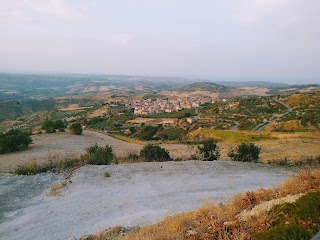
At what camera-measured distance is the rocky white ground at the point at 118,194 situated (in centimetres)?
898

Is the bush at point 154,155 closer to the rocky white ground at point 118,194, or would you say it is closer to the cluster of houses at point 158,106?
the rocky white ground at point 118,194

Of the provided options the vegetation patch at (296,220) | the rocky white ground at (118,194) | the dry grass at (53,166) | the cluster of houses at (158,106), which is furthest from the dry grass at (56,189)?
the cluster of houses at (158,106)

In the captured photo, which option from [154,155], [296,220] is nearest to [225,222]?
[296,220]

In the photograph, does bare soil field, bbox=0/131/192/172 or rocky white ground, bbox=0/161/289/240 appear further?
bare soil field, bbox=0/131/192/172

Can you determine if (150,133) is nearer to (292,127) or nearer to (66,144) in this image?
(292,127)

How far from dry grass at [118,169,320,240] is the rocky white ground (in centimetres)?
179

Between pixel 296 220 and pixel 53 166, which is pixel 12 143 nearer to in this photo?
pixel 53 166

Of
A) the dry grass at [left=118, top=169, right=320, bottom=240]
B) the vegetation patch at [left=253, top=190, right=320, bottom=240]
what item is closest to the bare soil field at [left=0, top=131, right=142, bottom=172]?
the dry grass at [left=118, top=169, right=320, bottom=240]

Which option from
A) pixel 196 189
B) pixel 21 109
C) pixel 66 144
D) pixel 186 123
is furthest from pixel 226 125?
pixel 21 109

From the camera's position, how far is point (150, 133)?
52906 mm

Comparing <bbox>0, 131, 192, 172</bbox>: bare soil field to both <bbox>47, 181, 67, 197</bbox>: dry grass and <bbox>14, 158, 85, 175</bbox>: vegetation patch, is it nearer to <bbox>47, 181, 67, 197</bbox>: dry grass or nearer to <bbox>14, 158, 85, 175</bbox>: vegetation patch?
<bbox>14, 158, 85, 175</bbox>: vegetation patch

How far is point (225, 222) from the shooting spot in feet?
21.4

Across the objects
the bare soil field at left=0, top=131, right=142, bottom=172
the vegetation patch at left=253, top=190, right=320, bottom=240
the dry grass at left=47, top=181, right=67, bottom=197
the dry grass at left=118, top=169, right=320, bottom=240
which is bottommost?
the bare soil field at left=0, top=131, right=142, bottom=172

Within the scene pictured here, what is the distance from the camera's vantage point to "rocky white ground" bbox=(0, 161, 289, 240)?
29.5 ft
